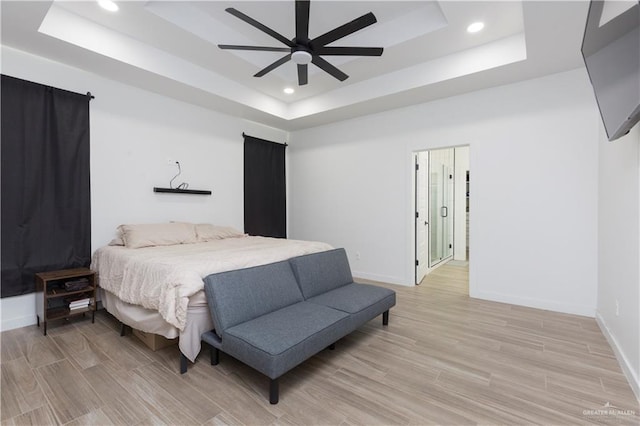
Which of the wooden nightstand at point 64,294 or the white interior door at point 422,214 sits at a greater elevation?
the white interior door at point 422,214

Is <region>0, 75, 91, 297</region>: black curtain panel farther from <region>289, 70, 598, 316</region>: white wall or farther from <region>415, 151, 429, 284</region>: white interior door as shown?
<region>415, 151, 429, 284</region>: white interior door

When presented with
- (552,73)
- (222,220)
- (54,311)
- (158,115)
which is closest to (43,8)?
(158,115)

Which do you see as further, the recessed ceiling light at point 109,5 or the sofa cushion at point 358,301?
the recessed ceiling light at point 109,5

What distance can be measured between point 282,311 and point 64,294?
2248 millimetres

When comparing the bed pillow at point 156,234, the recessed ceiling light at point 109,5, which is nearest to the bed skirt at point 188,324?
the bed pillow at point 156,234

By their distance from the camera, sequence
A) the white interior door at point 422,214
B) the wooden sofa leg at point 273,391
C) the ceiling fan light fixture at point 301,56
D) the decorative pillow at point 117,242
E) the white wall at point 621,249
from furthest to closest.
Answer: the white interior door at point 422,214 < the decorative pillow at point 117,242 < the ceiling fan light fixture at point 301,56 < the white wall at point 621,249 < the wooden sofa leg at point 273,391

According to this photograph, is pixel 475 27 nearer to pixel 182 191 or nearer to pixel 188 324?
pixel 188 324

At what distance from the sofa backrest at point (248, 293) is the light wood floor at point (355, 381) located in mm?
431

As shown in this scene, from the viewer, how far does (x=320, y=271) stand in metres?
2.98

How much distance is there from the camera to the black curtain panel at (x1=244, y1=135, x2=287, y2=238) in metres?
5.21

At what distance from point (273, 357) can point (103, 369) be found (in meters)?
1.46

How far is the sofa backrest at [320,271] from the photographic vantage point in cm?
280

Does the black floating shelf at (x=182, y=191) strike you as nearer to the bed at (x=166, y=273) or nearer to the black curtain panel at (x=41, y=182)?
the bed at (x=166, y=273)

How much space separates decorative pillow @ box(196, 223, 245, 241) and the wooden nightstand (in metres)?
1.22
